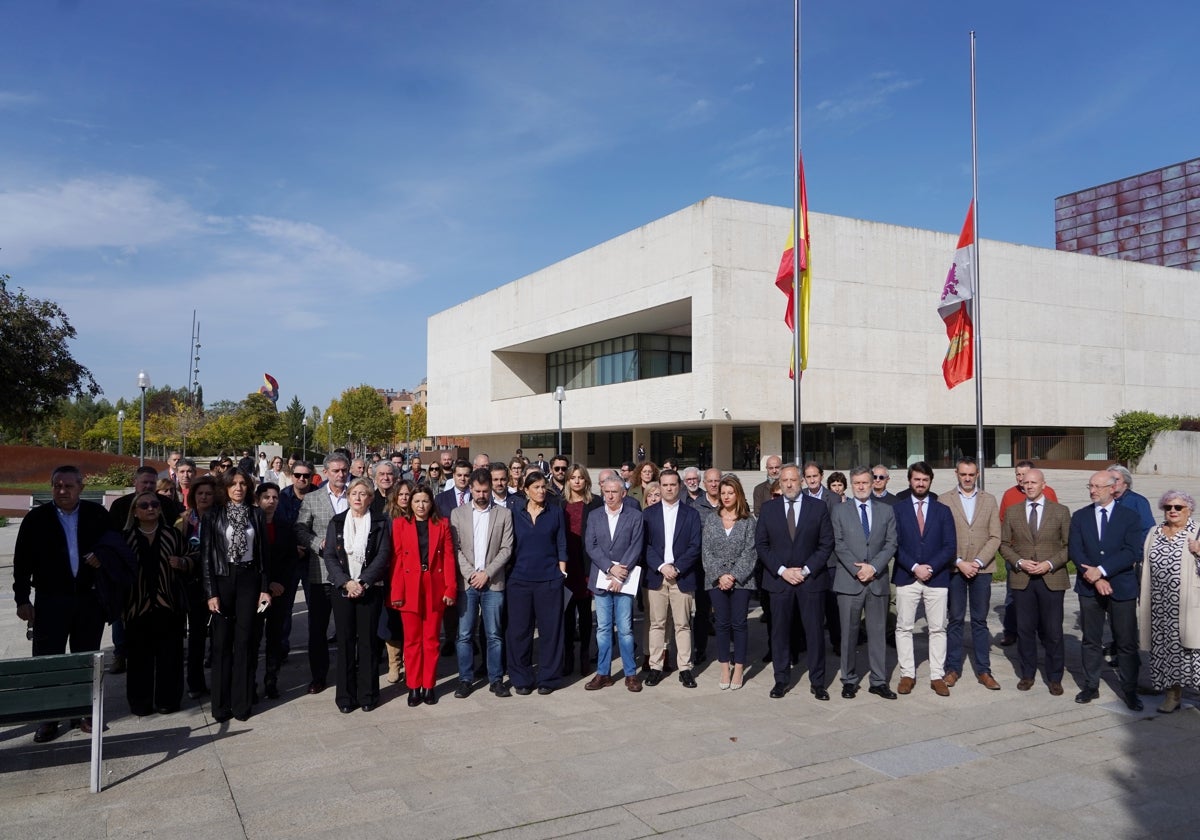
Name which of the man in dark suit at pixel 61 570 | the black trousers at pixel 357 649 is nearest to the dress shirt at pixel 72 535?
the man in dark suit at pixel 61 570

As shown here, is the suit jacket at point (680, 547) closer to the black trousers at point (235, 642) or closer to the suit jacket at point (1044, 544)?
the suit jacket at point (1044, 544)

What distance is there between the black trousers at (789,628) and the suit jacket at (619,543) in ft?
4.00

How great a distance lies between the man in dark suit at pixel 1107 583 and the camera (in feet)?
20.9

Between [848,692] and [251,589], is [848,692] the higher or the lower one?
the lower one

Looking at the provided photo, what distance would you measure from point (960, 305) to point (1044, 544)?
1122cm

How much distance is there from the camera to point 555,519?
23.1ft

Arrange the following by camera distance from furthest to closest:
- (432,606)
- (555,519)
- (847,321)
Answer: (847,321) → (555,519) → (432,606)

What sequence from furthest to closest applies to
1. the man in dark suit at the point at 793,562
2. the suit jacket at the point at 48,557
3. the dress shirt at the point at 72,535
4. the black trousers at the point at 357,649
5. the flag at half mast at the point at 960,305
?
the flag at half mast at the point at 960,305
the man in dark suit at the point at 793,562
the black trousers at the point at 357,649
the dress shirt at the point at 72,535
the suit jacket at the point at 48,557

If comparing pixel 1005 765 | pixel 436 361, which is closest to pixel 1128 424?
pixel 436 361

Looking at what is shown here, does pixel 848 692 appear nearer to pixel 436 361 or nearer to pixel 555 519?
pixel 555 519

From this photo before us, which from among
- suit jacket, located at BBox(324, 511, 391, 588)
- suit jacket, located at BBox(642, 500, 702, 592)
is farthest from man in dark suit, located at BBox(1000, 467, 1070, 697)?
suit jacket, located at BBox(324, 511, 391, 588)

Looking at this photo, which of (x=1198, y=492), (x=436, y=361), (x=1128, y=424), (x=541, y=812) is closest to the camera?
(x=541, y=812)

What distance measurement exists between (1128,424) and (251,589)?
4437cm

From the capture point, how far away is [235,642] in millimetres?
6094
